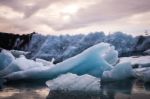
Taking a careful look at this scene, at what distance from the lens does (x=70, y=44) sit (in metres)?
21.5

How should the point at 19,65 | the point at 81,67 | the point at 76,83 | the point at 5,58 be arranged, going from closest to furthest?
1. the point at 76,83
2. the point at 81,67
3. the point at 19,65
4. the point at 5,58

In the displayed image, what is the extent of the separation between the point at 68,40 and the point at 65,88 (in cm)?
1490

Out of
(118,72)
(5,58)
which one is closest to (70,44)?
(5,58)

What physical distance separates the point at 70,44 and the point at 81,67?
491 inches

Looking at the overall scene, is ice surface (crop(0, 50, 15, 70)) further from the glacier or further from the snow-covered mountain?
the snow-covered mountain

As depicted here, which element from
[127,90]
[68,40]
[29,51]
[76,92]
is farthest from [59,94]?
[29,51]

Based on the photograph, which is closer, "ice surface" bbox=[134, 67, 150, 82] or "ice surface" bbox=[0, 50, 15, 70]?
"ice surface" bbox=[134, 67, 150, 82]

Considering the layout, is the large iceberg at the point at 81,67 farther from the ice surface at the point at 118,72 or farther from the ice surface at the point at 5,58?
the ice surface at the point at 5,58

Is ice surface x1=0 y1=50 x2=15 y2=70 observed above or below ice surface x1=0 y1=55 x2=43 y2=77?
above

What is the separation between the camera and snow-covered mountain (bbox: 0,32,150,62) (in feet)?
63.7

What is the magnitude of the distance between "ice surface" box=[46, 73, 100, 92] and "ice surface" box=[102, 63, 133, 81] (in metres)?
1.50

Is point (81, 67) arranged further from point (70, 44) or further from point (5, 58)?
point (70, 44)

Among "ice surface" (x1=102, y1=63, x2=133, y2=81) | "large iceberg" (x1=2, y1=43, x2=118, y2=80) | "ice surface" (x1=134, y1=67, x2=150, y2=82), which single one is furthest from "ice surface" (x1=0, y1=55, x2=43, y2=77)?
"ice surface" (x1=134, y1=67, x2=150, y2=82)

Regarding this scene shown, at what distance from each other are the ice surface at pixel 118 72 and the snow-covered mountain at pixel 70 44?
34.9ft
